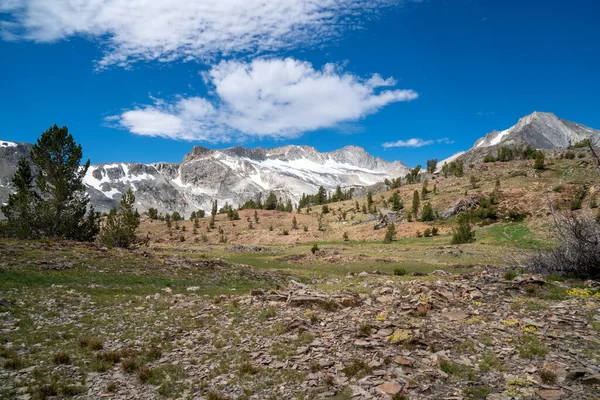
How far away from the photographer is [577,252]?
16.2 meters

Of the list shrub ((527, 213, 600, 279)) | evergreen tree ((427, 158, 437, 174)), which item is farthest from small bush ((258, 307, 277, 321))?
evergreen tree ((427, 158, 437, 174))

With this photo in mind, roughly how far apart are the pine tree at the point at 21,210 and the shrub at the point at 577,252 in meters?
49.1

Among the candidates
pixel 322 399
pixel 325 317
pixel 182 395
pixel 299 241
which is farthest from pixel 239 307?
pixel 299 241

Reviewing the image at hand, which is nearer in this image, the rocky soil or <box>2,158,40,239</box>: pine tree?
the rocky soil

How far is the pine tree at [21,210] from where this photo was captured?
1492 inches

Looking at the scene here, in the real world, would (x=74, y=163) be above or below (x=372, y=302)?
above

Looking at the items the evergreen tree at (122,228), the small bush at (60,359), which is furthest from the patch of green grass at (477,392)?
the evergreen tree at (122,228)

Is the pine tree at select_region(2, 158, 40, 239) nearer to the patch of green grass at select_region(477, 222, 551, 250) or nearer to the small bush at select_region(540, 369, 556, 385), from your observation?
the small bush at select_region(540, 369, 556, 385)

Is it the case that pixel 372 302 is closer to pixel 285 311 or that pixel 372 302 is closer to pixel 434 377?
pixel 285 311

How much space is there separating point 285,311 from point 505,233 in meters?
46.0

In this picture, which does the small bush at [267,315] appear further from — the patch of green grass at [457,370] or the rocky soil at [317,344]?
the patch of green grass at [457,370]

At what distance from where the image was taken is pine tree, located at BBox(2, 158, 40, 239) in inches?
1492

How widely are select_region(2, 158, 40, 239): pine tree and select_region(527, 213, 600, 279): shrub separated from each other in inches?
1932

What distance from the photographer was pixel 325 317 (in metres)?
13.1
